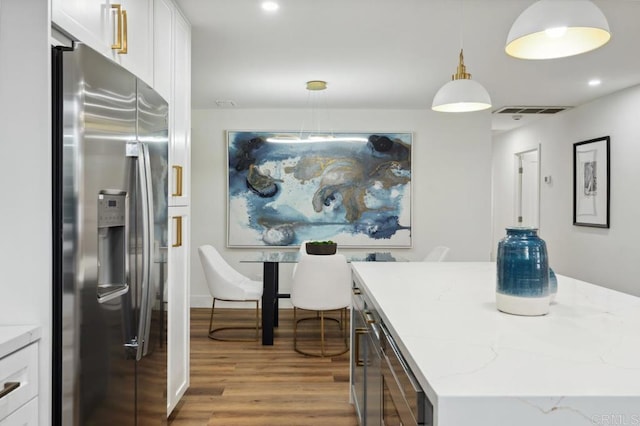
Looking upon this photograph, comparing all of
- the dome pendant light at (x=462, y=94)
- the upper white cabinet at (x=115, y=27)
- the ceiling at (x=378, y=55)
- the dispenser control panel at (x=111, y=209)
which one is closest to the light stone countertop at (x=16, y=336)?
the dispenser control panel at (x=111, y=209)

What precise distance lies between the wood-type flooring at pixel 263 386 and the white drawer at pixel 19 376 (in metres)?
1.54

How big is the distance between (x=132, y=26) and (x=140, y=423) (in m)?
1.69

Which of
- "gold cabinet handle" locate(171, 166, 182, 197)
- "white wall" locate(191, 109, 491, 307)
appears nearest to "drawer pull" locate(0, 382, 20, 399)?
"gold cabinet handle" locate(171, 166, 182, 197)

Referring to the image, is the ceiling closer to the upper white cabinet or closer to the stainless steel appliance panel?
the upper white cabinet

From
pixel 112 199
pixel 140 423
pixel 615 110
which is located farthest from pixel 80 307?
pixel 615 110

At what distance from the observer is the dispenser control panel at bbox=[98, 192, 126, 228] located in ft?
5.28

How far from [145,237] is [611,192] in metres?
5.14

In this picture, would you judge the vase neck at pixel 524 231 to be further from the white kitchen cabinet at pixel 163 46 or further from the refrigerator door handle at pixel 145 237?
the white kitchen cabinet at pixel 163 46

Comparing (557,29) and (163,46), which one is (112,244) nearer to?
(163,46)

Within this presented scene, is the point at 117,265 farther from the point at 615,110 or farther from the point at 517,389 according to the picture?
the point at 615,110

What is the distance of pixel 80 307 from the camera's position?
151 cm

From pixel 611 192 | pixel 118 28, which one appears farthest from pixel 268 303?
pixel 611 192

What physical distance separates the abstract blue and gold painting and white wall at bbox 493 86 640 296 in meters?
2.02

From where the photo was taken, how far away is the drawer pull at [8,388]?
1.27 metres
